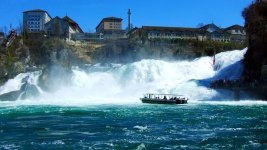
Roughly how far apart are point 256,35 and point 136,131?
108ft

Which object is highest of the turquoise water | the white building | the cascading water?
the white building

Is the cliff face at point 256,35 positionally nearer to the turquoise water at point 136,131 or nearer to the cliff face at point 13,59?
the turquoise water at point 136,131

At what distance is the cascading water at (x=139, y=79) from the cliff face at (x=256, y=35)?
2.46m

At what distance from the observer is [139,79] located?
184 feet

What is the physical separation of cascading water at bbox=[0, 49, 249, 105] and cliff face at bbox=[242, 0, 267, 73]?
2463 mm

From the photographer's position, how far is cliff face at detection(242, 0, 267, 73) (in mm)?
46250

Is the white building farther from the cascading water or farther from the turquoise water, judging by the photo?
the turquoise water

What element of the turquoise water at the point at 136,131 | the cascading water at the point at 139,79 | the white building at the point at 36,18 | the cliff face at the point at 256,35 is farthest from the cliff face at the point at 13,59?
the cliff face at the point at 256,35

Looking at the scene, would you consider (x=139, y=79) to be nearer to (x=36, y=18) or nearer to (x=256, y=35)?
(x=256, y=35)

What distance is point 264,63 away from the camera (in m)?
47.1

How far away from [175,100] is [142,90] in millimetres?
13042

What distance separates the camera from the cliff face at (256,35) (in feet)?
152

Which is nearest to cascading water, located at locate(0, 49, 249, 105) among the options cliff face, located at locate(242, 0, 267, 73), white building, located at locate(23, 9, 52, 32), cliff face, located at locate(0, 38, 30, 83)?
cliff face, located at locate(242, 0, 267, 73)

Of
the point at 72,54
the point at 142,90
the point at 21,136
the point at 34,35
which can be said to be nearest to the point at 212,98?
the point at 142,90
